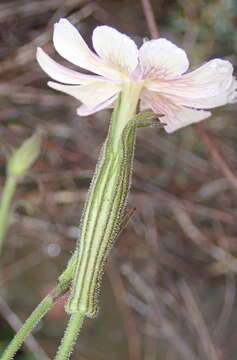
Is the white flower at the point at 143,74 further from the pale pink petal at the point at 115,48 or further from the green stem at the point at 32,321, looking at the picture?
the green stem at the point at 32,321

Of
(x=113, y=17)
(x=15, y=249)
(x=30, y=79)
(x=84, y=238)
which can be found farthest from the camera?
(x=15, y=249)

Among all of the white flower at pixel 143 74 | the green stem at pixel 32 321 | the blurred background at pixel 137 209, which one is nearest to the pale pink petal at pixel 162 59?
the white flower at pixel 143 74

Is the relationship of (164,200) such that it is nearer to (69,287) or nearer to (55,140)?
(55,140)

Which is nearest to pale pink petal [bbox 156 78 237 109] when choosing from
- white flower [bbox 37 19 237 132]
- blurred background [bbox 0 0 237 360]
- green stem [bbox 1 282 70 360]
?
white flower [bbox 37 19 237 132]

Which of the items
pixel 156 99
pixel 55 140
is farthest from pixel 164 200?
pixel 156 99

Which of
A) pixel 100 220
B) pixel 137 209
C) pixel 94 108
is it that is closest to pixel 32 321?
pixel 100 220

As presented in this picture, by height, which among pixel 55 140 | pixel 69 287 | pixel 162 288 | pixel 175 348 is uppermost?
pixel 55 140
